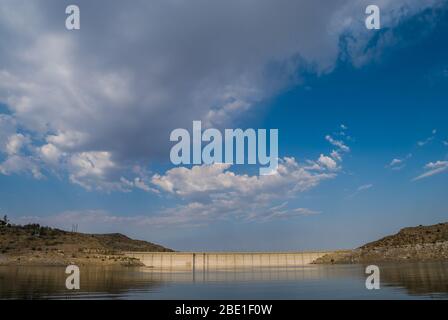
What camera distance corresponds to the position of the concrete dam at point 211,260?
19012 centimetres

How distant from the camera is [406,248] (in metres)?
159

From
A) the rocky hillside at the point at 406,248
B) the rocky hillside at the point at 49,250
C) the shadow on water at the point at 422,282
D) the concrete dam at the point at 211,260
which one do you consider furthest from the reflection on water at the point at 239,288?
the concrete dam at the point at 211,260

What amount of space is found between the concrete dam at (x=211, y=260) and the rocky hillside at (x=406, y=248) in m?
20.2

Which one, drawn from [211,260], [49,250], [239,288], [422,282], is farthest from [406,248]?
[49,250]

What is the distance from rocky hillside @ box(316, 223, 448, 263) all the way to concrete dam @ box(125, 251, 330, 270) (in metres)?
20.2

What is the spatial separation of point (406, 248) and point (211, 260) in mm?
84211

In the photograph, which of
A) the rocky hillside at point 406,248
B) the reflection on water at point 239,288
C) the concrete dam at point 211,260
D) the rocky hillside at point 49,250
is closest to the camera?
the reflection on water at point 239,288

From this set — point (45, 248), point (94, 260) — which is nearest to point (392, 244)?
point (94, 260)

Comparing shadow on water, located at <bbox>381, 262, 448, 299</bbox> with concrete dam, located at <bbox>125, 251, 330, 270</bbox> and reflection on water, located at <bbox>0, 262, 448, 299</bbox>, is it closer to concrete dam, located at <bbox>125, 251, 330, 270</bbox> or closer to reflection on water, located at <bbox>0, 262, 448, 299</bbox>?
reflection on water, located at <bbox>0, 262, 448, 299</bbox>

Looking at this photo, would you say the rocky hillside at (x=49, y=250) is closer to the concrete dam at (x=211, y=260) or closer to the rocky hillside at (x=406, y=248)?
the concrete dam at (x=211, y=260)

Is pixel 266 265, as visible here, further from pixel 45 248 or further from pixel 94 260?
pixel 45 248

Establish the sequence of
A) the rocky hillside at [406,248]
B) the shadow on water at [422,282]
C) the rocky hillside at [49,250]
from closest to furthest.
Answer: the shadow on water at [422,282] < the rocky hillside at [406,248] < the rocky hillside at [49,250]
